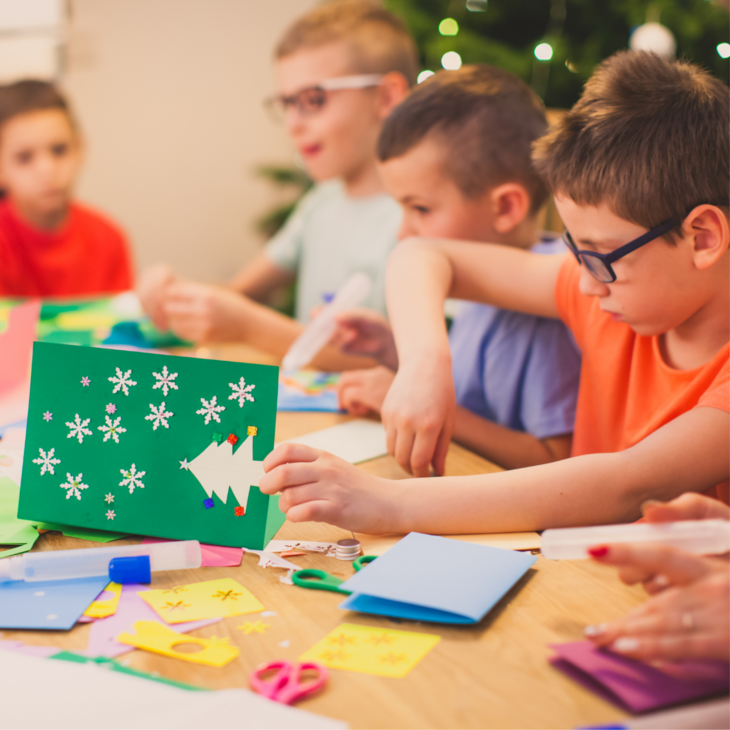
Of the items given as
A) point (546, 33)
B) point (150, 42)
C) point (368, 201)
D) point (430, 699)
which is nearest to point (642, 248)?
point (430, 699)

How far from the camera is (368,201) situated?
1436 millimetres

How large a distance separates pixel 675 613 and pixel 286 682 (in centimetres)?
20

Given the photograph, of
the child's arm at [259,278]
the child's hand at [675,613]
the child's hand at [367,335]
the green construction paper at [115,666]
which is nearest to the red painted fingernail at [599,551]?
the child's hand at [675,613]

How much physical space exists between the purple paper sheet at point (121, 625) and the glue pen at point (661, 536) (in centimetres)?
21

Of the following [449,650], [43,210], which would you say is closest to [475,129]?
[449,650]

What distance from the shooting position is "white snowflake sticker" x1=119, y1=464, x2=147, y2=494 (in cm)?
53

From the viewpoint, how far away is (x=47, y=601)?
457mm

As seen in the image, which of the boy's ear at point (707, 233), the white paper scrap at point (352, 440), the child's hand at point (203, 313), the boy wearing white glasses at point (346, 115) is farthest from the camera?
the boy wearing white glasses at point (346, 115)

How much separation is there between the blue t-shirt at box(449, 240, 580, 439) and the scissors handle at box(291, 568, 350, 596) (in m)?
0.40

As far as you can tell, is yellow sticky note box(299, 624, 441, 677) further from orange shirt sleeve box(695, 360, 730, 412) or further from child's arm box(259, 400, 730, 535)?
orange shirt sleeve box(695, 360, 730, 412)

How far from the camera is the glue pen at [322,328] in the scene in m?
0.99

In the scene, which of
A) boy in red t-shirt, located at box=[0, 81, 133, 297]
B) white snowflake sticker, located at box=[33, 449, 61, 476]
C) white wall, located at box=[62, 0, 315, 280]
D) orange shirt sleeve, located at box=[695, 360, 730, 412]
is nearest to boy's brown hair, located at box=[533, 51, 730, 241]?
orange shirt sleeve, located at box=[695, 360, 730, 412]

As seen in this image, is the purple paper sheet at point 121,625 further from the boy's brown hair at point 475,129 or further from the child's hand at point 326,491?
the boy's brown hair at point 475,129

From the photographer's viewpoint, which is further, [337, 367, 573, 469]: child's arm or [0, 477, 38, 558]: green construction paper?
[337, 367, 573, 469]: child's arm
